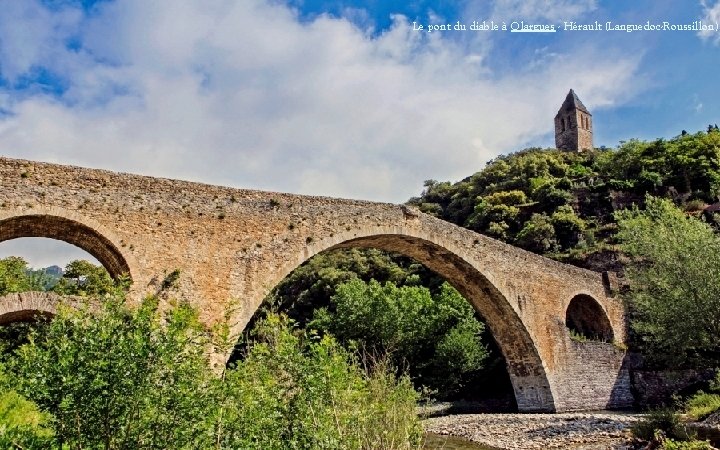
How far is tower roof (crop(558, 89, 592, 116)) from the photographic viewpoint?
6122cm

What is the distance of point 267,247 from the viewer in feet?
45.1

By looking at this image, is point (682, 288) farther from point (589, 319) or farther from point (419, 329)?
point (419, 329)

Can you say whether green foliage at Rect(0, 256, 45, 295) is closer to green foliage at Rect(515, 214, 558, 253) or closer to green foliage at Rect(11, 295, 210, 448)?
green foliage at Rect(11, 295, 210, 448)

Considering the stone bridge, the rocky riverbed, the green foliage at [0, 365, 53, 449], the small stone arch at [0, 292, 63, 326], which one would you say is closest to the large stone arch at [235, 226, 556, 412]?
the stone bridge

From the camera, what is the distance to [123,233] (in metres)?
11.5

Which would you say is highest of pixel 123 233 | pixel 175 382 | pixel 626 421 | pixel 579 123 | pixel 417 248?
pixel 579 123

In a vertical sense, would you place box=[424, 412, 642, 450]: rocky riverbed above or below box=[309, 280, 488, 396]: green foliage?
below

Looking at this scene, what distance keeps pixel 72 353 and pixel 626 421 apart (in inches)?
640

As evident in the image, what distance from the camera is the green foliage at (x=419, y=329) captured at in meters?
26.1

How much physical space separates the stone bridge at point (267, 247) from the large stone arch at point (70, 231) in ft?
0.08

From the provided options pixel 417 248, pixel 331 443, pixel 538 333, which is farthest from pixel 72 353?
pixel 538 333

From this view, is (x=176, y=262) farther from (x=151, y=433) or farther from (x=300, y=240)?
(x=151, y=433)

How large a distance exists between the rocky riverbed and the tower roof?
160 ft

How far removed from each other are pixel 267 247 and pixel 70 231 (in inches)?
167
